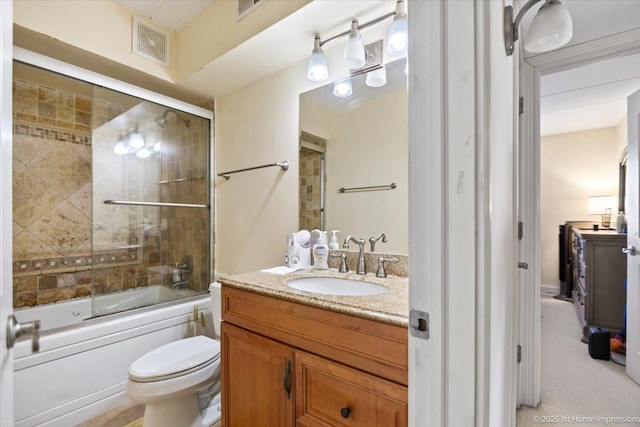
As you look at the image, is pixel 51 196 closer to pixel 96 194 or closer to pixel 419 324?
pixel 96 194

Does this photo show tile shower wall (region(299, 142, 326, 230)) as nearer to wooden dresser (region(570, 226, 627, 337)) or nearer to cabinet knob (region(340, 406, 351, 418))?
cabinet knob (region(340, 406, 351, 418))

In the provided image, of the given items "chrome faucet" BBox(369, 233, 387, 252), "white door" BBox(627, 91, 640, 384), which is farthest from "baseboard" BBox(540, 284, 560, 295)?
"chrome faucet" BBox(369, 233, 387, 252)

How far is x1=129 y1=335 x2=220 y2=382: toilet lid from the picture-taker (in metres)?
1.38

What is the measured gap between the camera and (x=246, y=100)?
2.16 metres

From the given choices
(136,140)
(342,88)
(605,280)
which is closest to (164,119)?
(136,140)

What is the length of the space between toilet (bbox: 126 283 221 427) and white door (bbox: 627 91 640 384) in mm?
2530

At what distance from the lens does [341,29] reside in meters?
1.55

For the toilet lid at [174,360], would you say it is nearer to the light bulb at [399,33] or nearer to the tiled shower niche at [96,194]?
the tiled shower niche at [96,194]

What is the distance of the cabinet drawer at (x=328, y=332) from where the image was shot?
838 millimetres

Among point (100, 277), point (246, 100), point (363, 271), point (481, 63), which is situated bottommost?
point (100, 277)

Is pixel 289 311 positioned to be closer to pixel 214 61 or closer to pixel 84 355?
pixel 84 355

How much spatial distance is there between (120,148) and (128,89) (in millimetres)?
536

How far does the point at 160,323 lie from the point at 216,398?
0.62 metres

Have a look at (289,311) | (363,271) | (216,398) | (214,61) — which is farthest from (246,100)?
(216,398)
